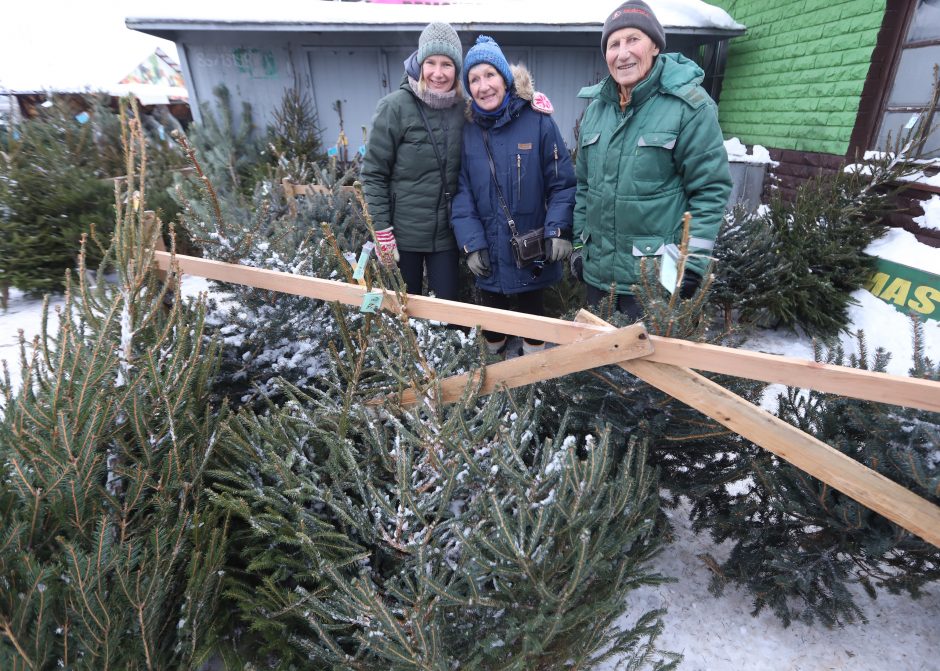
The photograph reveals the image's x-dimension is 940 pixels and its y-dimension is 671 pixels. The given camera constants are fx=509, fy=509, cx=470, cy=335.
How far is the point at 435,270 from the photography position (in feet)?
10.1

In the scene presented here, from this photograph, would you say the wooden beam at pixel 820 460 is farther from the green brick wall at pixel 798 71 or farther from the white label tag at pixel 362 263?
the green brick wall at pixel 798 71

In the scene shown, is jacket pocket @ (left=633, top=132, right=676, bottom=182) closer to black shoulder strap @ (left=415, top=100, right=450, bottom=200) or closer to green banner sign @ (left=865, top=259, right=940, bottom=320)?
black shoulder strap @ (left=415, top=100, right=450, bottom=200)

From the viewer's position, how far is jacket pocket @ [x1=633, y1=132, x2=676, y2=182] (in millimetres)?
2141

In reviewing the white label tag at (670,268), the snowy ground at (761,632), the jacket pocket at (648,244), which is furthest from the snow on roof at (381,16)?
the snowy ground at (761,632)

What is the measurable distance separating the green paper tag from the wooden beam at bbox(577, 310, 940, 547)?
39.2 inches

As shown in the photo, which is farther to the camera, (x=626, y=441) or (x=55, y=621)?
(x=626, y=441)

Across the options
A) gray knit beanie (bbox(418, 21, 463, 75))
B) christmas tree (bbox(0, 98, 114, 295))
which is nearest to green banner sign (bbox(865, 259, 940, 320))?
gray knit beanie (bbox(418, 21, 463, 75))

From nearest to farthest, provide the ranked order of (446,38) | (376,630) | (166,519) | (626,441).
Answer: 1. (376,630)
2. (166,519)
3. (626,441)
4. (446,38)

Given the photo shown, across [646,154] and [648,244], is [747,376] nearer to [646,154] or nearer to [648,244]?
[648,244]

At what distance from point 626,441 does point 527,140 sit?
163cm

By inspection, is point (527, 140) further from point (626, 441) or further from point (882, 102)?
point (882, 102)

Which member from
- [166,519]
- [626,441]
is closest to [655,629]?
[626,441]

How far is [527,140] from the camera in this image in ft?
8.65

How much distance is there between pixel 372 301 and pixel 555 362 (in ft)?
2.21
